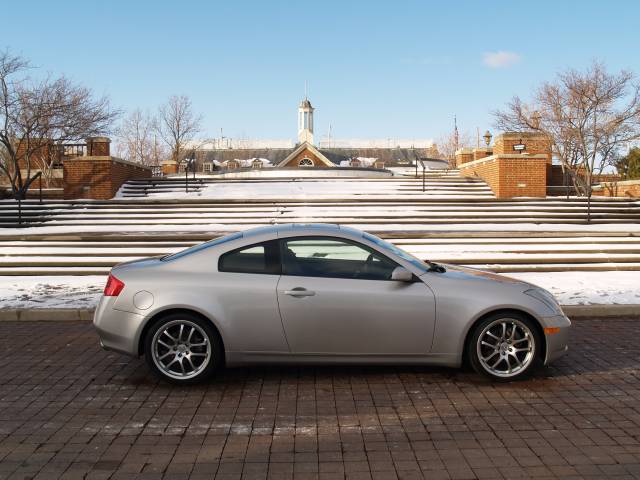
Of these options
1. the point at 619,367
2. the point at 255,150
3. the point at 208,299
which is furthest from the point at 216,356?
the point at 255,150

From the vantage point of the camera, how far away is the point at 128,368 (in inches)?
236

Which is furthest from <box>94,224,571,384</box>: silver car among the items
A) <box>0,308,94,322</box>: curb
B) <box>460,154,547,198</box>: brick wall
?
<box>460,154,547,198</box>: brick wall

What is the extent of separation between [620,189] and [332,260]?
20.1 m

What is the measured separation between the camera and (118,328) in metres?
5.39

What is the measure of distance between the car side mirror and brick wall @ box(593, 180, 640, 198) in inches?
734

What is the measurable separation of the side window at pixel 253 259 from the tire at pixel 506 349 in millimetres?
1881

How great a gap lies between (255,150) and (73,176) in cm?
4794

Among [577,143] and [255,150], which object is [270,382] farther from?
[255,150]

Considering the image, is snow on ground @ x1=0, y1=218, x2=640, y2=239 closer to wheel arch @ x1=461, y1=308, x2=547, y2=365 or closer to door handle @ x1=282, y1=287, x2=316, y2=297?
wheel arch @ x1=461, y1=308, x2=547, y2=365

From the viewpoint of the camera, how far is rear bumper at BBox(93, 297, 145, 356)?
5355 millimetres

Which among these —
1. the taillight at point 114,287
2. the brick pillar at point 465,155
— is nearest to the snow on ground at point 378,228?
the taillight at point 114,287

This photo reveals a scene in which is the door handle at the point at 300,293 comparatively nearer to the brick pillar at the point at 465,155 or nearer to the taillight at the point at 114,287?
the taillight at the point at 114,287

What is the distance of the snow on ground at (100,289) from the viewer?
898 centimetres

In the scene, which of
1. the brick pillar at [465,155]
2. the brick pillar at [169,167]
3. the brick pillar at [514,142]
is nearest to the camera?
the brick pillar at [514,142]
